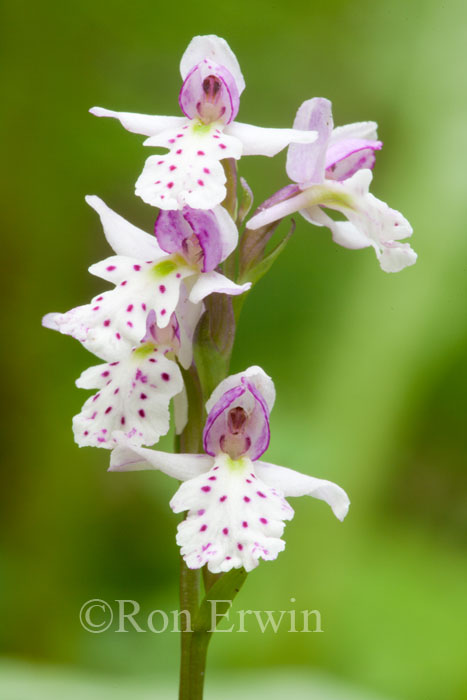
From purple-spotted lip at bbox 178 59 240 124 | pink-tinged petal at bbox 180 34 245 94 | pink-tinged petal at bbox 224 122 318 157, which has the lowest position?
pink-tinged petal at bbox 224 122 318 157

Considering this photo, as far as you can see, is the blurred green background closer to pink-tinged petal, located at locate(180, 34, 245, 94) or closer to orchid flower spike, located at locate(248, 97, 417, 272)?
orchid flower spike, located at locate(248, 97, 417, 272)

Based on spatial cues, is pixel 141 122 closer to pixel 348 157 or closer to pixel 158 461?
pixel 348 157

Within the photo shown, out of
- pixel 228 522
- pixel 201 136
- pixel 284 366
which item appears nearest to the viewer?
pixel 228 522

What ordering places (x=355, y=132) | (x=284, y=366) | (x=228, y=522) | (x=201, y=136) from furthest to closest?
(x=284, y=366)
(x=355, y=132)
(x=201, y=136)
(x=228, y=522)

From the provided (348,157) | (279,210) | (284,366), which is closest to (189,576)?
(279,210)

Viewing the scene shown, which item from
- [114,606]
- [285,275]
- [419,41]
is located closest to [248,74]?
[419,41]

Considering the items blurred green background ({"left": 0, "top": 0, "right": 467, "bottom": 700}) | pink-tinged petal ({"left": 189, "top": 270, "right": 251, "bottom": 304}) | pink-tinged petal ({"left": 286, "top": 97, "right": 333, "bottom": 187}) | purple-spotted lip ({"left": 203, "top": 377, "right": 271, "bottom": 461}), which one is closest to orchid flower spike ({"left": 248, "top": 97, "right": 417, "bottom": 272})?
pink-tinged petal ({"left": 286, "top": 97, "right": 333, "bottom": 187})
